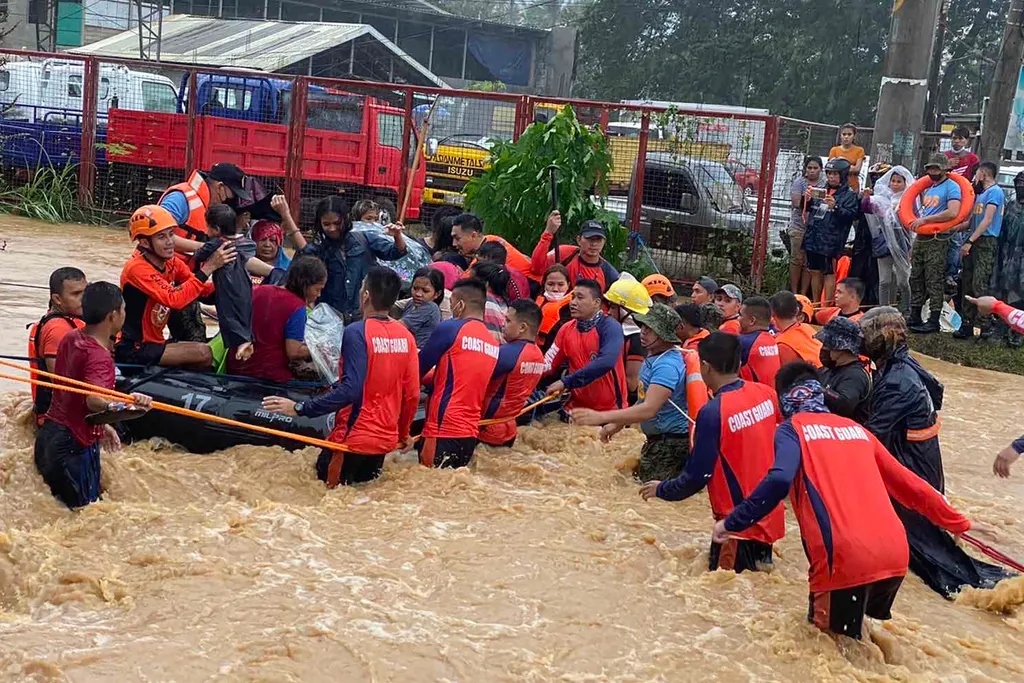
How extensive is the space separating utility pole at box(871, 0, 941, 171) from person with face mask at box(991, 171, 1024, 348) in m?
2.35

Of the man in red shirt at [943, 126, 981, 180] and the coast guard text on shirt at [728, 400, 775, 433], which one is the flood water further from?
the man in red shirt at [943, 126, 981, 180]

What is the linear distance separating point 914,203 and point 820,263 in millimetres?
1291

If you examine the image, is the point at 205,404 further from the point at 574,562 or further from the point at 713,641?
the point at 713,641

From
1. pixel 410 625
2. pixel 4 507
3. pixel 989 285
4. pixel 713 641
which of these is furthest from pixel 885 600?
pixel 989 285

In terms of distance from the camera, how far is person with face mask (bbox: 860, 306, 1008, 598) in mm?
6586

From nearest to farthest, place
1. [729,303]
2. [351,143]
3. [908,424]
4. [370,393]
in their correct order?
1. [908,424]
2. [370,393]
3. [729,303]
4. [351,143]

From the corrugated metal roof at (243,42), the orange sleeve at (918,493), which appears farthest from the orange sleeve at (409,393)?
the corrugated metal roof at (243,42)

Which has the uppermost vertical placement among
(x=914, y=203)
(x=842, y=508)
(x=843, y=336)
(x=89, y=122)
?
(x=89, y=122)

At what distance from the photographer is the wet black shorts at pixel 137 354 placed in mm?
8133

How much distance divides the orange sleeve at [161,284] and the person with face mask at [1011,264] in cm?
977

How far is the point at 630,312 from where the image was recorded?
9203 millimetres

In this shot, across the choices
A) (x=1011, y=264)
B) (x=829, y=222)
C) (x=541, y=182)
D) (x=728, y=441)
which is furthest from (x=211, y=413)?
(x=1011, y=264)

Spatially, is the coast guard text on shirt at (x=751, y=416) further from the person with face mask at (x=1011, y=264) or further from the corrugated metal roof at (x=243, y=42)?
the corrugated metal roof at (x=243, y=42)

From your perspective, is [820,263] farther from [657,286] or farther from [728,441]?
[728,441]
